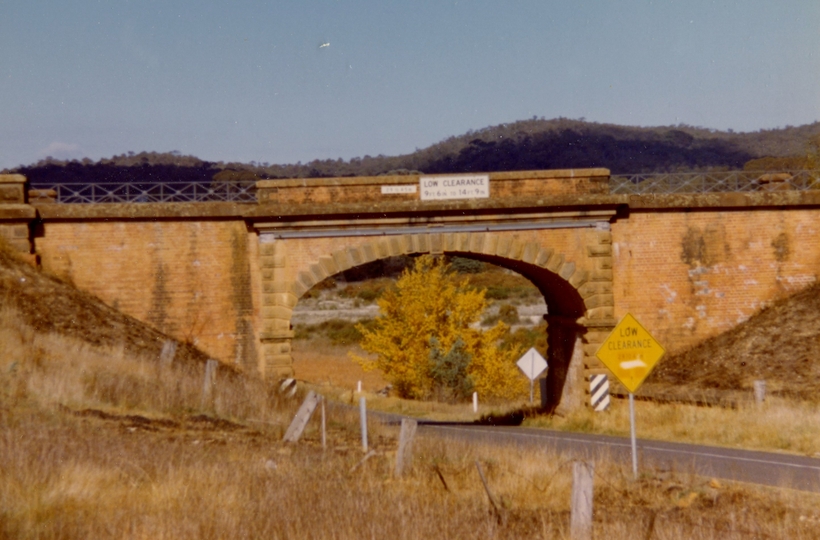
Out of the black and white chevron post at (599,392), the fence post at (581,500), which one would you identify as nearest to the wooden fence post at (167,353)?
the black and white chevron post at (599,392)

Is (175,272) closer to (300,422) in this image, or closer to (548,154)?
(300,422)

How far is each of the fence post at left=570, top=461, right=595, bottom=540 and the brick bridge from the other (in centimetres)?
1416

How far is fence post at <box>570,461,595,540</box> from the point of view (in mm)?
7398

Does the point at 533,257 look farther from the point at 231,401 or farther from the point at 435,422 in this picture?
the point at 231,401

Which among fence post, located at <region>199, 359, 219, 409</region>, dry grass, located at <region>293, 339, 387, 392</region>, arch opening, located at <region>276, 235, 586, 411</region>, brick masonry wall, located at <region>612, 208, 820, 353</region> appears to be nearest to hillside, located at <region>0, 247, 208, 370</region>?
fence post, located at <region>199, 359, 219, 409</region>

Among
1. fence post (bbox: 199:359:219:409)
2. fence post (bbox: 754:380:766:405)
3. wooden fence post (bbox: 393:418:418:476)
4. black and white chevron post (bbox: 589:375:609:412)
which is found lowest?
black and white chevron post (bbox: 589:375:609:412)

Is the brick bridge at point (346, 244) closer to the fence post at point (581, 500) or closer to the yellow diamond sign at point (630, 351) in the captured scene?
the yellow diamond sign at point (630, 351)

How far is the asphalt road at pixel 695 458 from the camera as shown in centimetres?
1271

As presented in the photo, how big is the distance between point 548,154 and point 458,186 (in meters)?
101

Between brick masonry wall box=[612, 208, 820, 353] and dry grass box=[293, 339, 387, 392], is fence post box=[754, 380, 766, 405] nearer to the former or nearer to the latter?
brick masonry wall box=[612, 208, 820, 353]

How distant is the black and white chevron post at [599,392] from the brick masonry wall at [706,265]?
86.6 inches

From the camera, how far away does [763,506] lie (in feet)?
34.2

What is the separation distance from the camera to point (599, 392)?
20.7 m

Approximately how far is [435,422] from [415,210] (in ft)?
23.8
